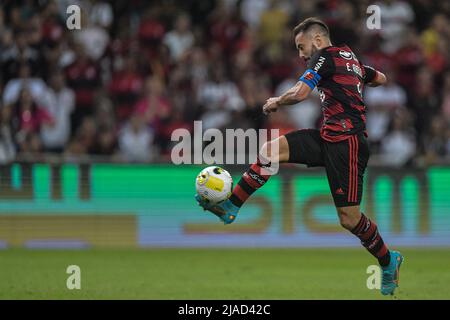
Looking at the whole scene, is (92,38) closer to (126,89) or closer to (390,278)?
(126,89)

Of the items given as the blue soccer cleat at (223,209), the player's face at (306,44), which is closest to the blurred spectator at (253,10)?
the player's face at (306,44)

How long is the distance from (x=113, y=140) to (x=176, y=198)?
148 centimetres

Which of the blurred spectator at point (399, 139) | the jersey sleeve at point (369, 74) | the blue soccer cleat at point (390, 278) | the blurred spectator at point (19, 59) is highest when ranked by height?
the blurred spectator at point (19, 59)

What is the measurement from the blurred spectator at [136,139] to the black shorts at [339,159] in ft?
20.0

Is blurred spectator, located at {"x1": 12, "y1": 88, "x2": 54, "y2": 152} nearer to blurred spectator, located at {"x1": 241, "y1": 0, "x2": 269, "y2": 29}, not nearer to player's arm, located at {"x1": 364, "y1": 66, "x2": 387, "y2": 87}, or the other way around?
blurred spectator, located at {"x1": 241, "y1": 0, "x2": 269, "y2": 29}

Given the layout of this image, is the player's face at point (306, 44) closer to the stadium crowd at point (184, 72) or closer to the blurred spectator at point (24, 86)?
the stadium crowd at point (184, 72)

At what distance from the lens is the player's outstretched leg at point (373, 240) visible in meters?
8.48

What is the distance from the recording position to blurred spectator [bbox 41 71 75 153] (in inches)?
569

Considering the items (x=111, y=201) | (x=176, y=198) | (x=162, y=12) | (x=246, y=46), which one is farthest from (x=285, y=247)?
(x=162, y=12)

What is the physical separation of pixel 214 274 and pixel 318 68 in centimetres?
345

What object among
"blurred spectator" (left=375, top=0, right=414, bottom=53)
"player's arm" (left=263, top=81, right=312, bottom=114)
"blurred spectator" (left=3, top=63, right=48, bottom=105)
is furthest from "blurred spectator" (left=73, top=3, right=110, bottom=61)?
"player's arm" (left=263, top=81, right=312, bottom=114)

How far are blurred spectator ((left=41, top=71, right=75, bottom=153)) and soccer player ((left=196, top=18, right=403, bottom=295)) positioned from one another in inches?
250

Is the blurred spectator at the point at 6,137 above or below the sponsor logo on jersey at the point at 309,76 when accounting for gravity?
below

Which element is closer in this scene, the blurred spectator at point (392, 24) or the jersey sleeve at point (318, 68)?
the jersey sleeve at point (318, 68)
